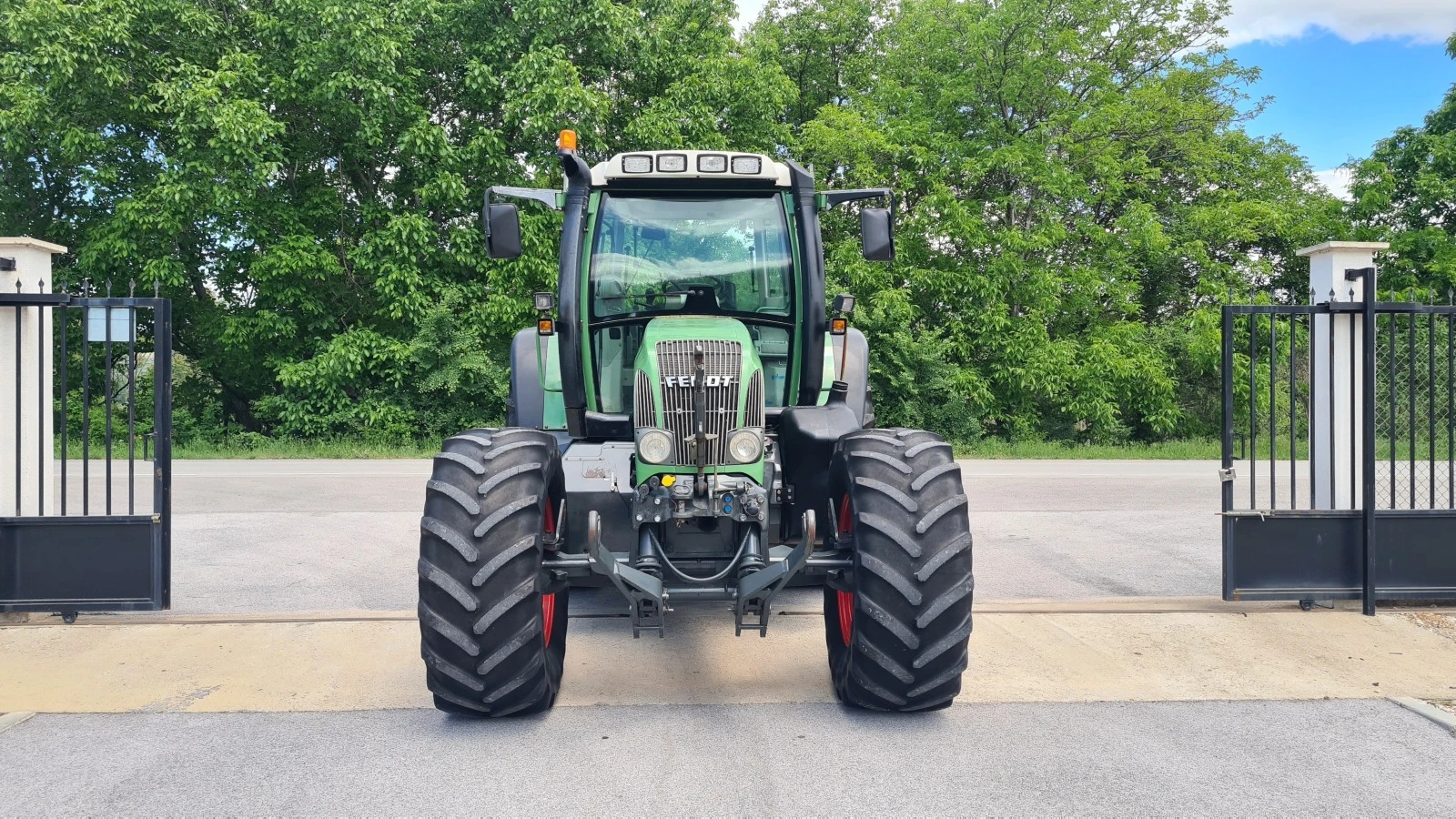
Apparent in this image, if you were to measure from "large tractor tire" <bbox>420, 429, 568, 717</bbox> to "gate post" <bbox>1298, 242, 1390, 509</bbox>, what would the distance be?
490 cm

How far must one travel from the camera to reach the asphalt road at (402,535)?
6945mm

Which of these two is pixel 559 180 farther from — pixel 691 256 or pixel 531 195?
pixel 691 256

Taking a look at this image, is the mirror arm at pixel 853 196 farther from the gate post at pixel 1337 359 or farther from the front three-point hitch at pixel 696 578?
the gate post at pixel 1337 359

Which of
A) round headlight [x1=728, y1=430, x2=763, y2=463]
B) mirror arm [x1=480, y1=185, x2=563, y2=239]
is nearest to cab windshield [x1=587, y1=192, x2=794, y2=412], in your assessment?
mirror arm [x1=480, y1=185, x2=563, y2=239]

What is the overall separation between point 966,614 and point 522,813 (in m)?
1.82

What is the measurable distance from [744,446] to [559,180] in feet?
44.7

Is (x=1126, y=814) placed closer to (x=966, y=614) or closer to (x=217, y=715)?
(x=966, y=614)

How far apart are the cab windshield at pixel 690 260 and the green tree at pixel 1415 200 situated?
2072 cm

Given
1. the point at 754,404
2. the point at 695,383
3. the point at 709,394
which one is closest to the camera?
the point at 695,383

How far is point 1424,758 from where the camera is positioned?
12.4 ft

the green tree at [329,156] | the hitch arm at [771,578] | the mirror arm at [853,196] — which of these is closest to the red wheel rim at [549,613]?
the hitch arm at [771,578]

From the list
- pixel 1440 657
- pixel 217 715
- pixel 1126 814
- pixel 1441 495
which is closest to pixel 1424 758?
pixel 1126 814

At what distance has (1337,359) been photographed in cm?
644

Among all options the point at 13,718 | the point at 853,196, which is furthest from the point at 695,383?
the point at 13,718
